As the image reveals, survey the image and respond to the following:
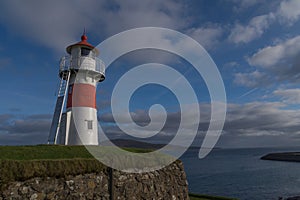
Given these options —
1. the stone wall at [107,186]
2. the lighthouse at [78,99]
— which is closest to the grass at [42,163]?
the stone wall at [107,186]

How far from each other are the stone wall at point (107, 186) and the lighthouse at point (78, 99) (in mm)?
5343

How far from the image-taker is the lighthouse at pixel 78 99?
1488 centimetres

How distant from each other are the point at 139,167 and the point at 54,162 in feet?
12.7

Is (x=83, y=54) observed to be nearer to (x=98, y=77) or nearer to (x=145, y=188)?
(x=98, y=77)

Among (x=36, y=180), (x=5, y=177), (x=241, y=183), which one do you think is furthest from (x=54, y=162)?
(x=241, y=183)

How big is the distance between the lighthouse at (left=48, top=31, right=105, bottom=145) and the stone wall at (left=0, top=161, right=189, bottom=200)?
5343 mm

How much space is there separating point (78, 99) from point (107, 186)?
7.03 m

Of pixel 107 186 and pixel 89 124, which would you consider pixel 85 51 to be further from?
pixel 107 186

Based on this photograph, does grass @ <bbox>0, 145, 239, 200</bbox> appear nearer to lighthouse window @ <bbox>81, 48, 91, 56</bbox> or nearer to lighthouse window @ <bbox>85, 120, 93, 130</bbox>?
lighthouse window @ <bbox>85, 120, 93, 130</bbox>

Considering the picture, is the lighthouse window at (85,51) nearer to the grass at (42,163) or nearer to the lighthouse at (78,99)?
the lighthouse at (78,99)

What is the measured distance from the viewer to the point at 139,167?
1107cm

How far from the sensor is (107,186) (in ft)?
32.0

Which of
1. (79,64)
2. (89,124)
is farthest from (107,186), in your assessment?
(79,64)

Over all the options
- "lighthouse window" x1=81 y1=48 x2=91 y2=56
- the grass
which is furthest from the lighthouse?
the grass
